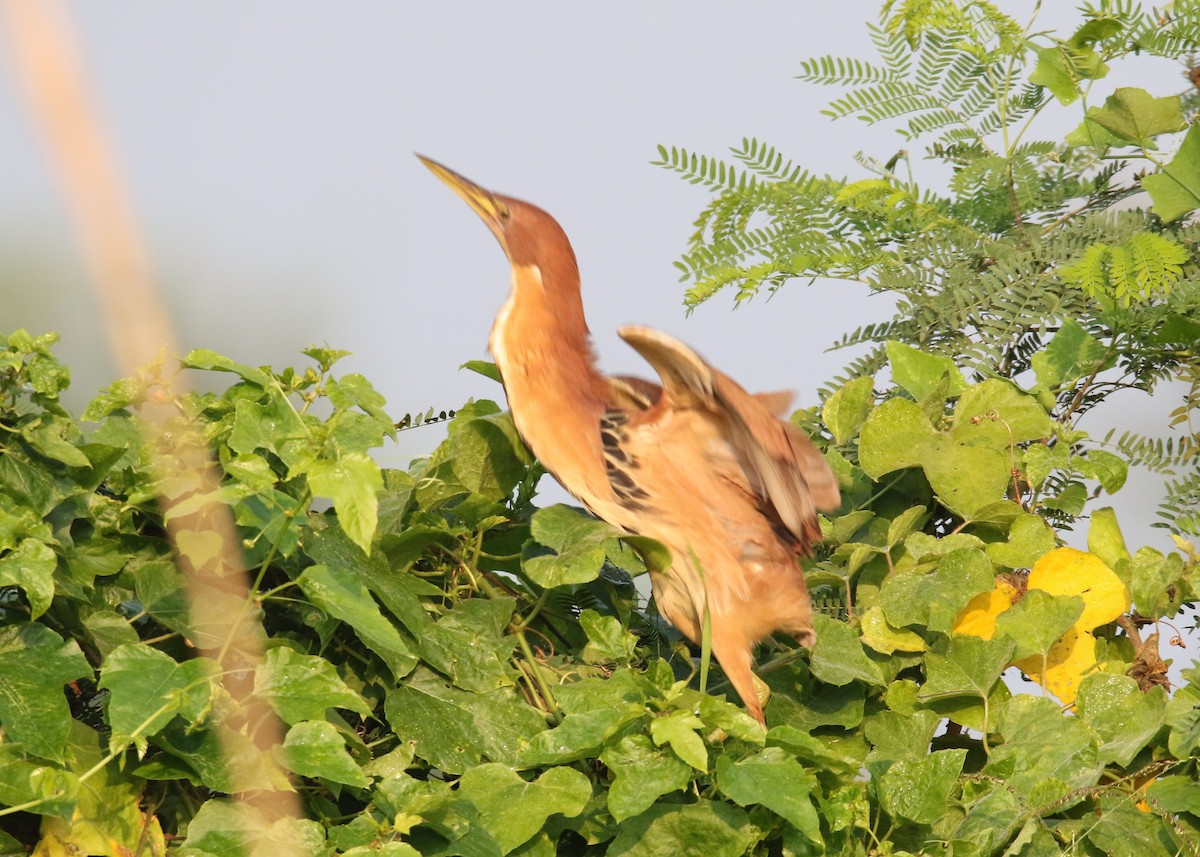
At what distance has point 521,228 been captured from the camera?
102 centimetres

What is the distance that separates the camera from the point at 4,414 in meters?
0.83

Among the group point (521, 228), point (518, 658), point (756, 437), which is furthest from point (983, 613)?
point (521, 228)

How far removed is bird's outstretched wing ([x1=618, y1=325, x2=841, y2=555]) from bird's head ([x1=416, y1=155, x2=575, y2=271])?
11cm

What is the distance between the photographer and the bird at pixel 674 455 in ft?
3.13

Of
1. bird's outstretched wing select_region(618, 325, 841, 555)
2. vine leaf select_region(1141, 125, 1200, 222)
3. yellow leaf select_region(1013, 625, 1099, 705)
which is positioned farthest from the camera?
vine leaf select_region(1141, 125, 1200, 222)

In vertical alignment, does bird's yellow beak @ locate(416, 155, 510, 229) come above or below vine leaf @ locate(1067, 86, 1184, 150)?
below

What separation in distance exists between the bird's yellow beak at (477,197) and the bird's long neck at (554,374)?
5 centimetres

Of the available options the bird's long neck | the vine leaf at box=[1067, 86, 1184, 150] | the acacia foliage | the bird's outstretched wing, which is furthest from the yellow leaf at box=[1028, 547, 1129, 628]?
the vine leaf at box=[1067, 86, 1184, 150]

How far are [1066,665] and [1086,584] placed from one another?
0.25 ft

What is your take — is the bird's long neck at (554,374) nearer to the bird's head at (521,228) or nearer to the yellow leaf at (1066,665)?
the bird's head at (521,228)

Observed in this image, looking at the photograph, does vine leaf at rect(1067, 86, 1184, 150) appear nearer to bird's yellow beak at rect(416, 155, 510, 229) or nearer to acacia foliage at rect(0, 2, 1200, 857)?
→ acacia foliage at rect(0, 2, 1200, 857)

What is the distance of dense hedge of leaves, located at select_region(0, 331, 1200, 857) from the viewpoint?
772 millimetres

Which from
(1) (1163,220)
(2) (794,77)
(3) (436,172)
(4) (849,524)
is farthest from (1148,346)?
(3) (436,172)

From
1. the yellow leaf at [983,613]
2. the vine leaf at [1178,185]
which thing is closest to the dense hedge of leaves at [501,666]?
the yellow leaf at [983,613]
